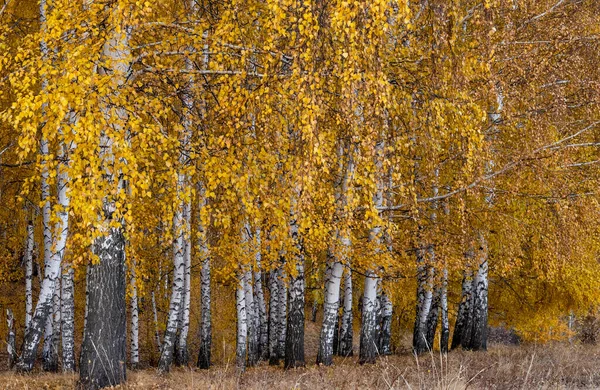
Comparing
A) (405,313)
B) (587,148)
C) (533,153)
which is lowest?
(405,313)

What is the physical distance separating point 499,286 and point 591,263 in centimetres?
396

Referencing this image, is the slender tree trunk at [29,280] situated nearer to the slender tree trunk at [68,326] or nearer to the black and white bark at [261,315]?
the slender tree trunk at [68,326]

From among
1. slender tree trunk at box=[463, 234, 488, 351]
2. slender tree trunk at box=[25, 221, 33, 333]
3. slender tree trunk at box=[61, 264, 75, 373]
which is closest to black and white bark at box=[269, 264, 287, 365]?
slender tree trunk at box=[61, 264, 75, 373]

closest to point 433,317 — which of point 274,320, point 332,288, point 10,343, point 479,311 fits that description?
point 479,311

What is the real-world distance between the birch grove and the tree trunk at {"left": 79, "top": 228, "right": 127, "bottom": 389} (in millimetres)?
26

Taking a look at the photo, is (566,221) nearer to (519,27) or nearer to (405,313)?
(519,27)

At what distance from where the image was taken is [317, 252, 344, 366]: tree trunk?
1153cm

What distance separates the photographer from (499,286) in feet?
63.3

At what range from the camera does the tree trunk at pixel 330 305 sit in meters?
11.5

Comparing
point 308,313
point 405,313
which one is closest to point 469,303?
point 405,313

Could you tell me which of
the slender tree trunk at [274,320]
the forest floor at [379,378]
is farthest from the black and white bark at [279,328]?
the forest floor at [379,378]

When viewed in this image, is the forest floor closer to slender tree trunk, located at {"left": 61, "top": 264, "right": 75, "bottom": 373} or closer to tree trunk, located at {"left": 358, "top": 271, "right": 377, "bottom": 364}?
tree trunk, located at {"left": 358, "top": 271, "right": 377, "bottom": 364}

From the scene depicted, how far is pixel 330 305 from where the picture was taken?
11.6 meters

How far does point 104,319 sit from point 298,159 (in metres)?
3.13
